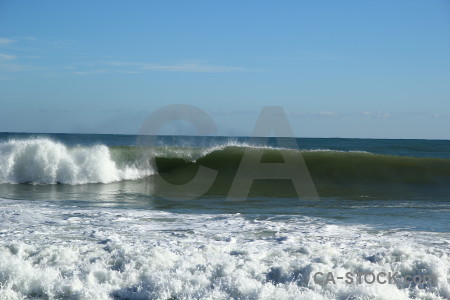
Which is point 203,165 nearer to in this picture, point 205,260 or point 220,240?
point 220,240

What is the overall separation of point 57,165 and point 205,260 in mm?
12179

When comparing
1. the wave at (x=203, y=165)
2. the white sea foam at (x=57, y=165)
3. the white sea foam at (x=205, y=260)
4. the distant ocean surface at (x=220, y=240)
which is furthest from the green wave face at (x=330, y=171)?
the white sea foam at (x=205, y=260)

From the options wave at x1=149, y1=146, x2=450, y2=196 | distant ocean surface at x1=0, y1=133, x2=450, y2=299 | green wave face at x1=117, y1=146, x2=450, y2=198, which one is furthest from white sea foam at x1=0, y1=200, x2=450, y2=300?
wave at x1=149, y1=146, x2=450, y2=196

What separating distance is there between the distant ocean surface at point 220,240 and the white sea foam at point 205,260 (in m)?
0.01

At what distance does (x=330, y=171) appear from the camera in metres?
17.2

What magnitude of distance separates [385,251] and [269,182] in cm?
911

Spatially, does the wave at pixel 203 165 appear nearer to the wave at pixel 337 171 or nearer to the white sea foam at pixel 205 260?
the wave at pixel 337 171

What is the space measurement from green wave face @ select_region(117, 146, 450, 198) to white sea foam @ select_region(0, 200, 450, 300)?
5464 mm

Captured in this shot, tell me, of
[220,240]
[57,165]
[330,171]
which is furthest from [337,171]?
[220,240]

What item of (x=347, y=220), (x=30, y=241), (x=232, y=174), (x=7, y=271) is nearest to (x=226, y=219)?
(x=347, y=220)

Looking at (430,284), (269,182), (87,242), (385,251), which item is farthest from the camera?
(269,182)

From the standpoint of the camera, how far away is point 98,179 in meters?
16.3

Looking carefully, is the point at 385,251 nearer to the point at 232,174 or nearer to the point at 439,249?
the point at 439,249

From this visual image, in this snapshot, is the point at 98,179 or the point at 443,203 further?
the point at 98,179
